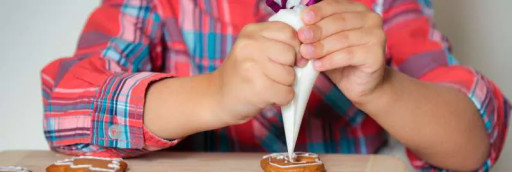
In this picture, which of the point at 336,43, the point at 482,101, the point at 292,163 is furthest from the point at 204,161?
the point at 482,101

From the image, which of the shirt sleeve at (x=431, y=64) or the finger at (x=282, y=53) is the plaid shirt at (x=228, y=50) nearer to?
the shirt sleeve at (x=431, y=64)

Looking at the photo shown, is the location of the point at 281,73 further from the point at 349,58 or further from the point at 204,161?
the point at 204,161

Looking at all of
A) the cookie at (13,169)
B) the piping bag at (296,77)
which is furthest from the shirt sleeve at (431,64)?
the cookie at (13,169)

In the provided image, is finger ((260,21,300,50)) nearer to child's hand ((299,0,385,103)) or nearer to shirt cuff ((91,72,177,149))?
child's hand ((299,0,385,103))

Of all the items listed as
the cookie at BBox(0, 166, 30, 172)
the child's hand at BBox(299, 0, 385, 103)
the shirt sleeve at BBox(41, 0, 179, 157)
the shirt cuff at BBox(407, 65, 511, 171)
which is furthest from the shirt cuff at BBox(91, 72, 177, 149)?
the shirt cuff at BBox(407, 65, 511, 171)

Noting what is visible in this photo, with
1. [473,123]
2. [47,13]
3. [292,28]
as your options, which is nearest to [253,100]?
[292,28]
